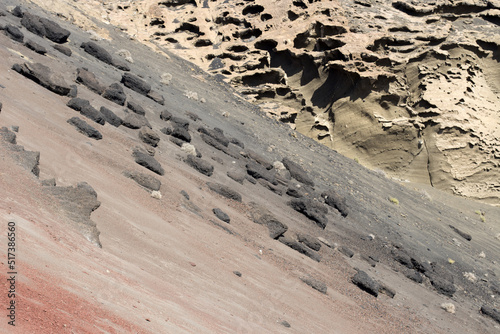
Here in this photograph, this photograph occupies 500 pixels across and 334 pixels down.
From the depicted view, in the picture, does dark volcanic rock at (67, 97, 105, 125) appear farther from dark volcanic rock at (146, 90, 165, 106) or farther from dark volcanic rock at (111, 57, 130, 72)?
dark volcanic rock at (111, 57, 130, 72)

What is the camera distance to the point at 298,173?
59.2 feet

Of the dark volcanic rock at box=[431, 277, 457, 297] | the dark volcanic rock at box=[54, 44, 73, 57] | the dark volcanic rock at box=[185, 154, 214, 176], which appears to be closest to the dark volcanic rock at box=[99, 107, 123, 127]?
the dark volcanic rock at box=[185, 154, 214, 176]

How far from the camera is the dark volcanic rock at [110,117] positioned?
13.3 metres

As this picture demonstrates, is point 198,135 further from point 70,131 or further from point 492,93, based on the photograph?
point 492,93

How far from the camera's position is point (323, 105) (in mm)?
28703

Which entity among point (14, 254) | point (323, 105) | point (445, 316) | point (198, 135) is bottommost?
point (323, 105)

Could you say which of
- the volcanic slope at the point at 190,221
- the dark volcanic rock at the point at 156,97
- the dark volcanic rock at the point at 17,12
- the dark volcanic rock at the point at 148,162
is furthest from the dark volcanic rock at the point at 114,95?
the dark volcanic rock at the point at 17,12

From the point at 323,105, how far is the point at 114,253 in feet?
74.7

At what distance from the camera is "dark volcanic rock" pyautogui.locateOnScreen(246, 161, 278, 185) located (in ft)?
52.5

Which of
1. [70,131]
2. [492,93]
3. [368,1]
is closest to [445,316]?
[70,131]

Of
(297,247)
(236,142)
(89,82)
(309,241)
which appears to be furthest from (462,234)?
(89,82)

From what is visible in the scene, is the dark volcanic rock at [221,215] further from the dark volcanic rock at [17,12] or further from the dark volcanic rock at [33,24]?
the dark volcanic rock at [17,12]

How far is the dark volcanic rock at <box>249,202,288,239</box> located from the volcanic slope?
0.03 metres

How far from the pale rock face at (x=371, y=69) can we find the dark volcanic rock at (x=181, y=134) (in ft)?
41.3
